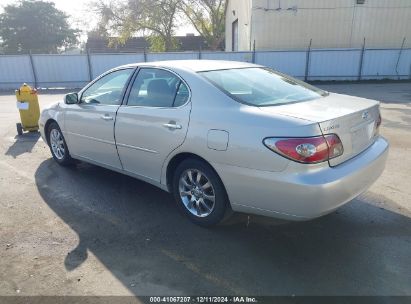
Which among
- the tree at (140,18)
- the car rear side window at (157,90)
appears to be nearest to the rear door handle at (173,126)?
the car rear side window at (157,90)

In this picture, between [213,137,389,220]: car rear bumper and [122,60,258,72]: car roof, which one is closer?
[213,137,389,220]: car rear bumper

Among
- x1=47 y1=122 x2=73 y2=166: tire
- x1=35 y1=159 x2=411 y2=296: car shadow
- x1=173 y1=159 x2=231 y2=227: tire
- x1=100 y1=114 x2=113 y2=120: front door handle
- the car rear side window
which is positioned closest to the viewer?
x1=35 y1=159 x2=411 y2=296: car shadow

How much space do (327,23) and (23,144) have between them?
17065mm

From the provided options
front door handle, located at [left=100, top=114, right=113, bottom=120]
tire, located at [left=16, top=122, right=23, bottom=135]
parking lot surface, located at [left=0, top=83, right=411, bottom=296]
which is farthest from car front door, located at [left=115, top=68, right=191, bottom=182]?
tire, located at [left=16, top=122, right=23, bottom=135]

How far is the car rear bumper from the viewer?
288 cm

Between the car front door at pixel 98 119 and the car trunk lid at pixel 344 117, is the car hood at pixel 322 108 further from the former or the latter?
the car front door at pixel 98 119

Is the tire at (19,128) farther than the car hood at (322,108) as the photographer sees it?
Yes

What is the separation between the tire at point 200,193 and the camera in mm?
3473

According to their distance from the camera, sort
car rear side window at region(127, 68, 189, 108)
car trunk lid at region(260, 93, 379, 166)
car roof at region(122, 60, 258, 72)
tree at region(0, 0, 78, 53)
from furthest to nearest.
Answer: tree at region(0, 0, 78, 53) → car roof at region(122, 60, 258, 72) → car rear side window at region(127, 68, 189, 108) → car trunk lid at region(260, 93, 379, 166)

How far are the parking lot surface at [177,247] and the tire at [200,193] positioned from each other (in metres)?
0.14

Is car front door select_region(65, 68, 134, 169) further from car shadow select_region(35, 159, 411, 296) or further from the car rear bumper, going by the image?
the car rear bumper

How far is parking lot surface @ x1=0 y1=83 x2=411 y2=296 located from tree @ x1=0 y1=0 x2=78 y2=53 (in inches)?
2121

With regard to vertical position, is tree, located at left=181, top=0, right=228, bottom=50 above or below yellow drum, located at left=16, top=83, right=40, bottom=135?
above

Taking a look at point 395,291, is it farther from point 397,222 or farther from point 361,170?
point 397,222
